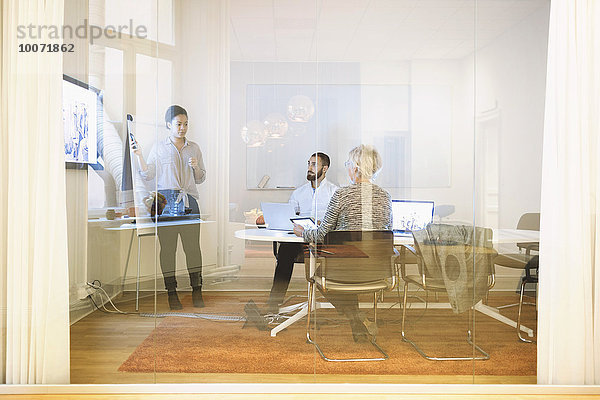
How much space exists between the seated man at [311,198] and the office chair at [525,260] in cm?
103

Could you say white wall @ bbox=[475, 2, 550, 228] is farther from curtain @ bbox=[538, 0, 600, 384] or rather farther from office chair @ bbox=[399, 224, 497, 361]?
office chair @ bbox=[399, 224, 497, 361]

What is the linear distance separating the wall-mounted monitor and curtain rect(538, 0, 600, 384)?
2434mm

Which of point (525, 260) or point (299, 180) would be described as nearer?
point (299, 180)

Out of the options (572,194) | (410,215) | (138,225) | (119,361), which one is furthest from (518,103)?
(119,361)

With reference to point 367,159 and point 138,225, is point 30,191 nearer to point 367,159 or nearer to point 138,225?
point 138,225

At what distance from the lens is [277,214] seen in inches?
118

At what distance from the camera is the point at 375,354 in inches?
121

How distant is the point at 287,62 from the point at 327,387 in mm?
1795

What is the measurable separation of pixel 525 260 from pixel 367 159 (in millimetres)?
1056

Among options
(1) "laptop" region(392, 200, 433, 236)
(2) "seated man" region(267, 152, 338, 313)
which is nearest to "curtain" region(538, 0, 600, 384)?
(1) "laptop" region(392, 200, 433, 236)

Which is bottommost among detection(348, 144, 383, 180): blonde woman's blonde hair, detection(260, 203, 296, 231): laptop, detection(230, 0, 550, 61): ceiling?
detection(260, 203, 296, 231): laptop

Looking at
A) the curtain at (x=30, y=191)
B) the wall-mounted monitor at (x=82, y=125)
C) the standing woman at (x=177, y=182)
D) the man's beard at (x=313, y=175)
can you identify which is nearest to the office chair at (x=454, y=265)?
the man's beard at (x=313, y=175)

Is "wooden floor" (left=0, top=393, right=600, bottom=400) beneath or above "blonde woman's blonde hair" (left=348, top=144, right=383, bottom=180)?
beneath

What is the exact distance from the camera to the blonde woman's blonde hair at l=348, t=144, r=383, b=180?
118 inches
